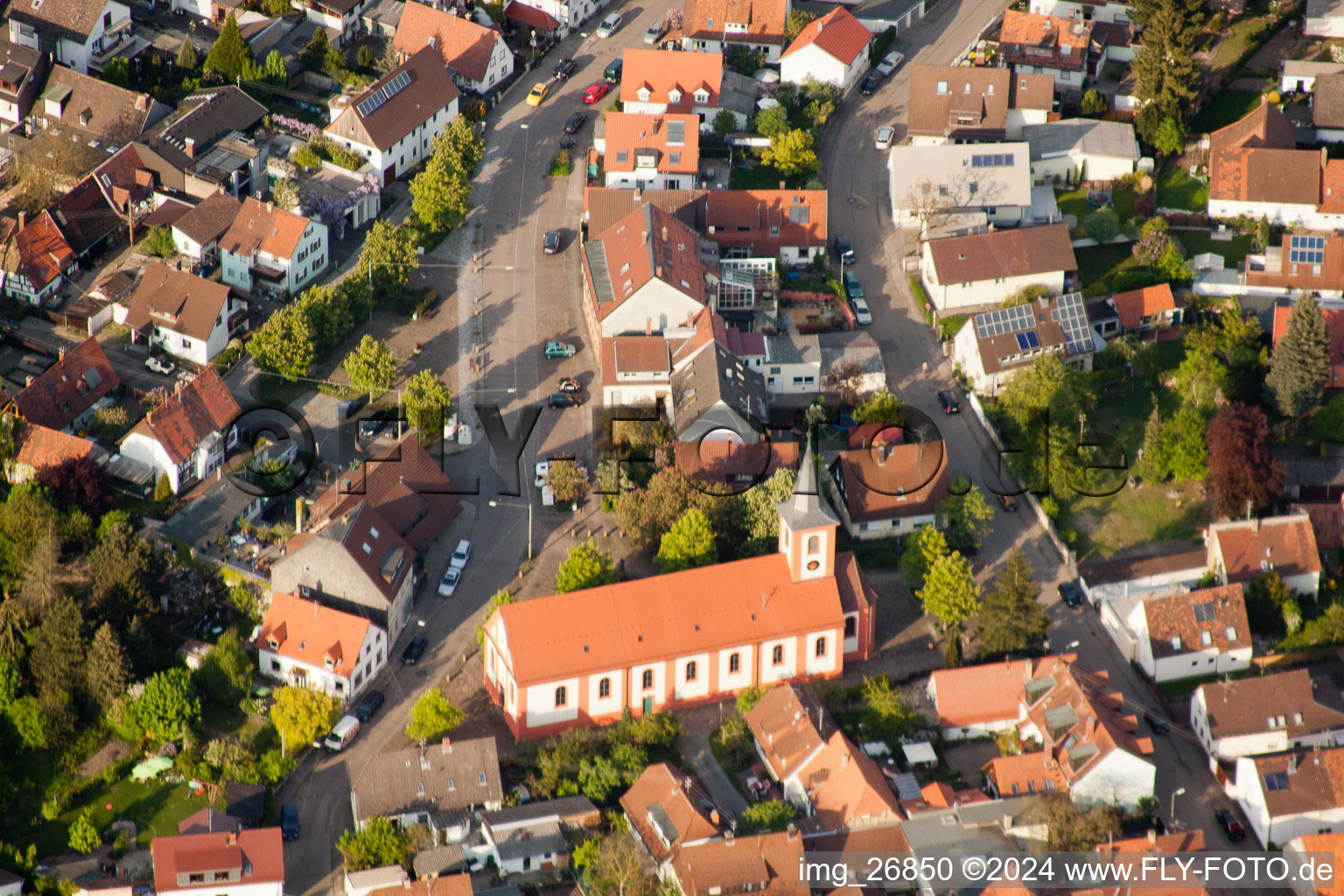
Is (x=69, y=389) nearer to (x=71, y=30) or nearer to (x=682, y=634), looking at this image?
(x=71, y=30)

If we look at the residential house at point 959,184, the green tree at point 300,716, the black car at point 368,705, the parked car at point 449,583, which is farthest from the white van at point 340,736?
the residential house at point 959,184

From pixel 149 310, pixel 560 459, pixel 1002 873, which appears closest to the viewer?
pixel 1002 873

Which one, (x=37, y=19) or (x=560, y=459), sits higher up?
(x=37, y=19)

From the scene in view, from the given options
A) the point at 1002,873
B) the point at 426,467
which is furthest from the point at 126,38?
the point at 1002,873

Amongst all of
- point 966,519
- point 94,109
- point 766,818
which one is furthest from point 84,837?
point 94,109

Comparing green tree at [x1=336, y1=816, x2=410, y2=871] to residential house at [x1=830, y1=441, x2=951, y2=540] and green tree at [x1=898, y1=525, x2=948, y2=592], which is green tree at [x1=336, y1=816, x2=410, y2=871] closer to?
green tree at [x1=898, y1=525, x2=948, y2=592]

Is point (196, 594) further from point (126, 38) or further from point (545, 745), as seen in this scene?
point (126, 38)
